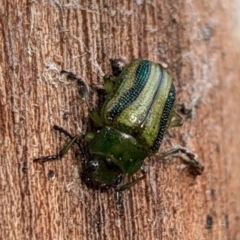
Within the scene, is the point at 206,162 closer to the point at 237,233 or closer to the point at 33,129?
the point at 237,233

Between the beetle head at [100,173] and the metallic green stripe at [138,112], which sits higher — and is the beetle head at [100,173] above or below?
below

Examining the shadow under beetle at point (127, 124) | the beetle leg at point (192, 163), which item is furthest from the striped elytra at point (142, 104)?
the beetle leg at point (192, 163)

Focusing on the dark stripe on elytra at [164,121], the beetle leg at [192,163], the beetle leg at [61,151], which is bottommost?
the beetle leg at [192,163]

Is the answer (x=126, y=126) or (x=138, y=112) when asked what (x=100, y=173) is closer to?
(x=126, y=126)

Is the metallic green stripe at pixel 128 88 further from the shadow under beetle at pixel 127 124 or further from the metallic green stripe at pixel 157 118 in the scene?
the metallic green stripe at pixel 157 118

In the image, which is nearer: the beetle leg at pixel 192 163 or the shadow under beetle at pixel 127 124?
the shadow under beetle at pixel 127 124

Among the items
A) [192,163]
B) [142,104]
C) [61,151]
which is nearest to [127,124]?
[142,104]

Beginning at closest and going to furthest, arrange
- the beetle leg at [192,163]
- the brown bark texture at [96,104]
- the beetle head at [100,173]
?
the brown bark texture at [96,104]
the beetle head at [100,173]
the beetle leg at [192,163]
